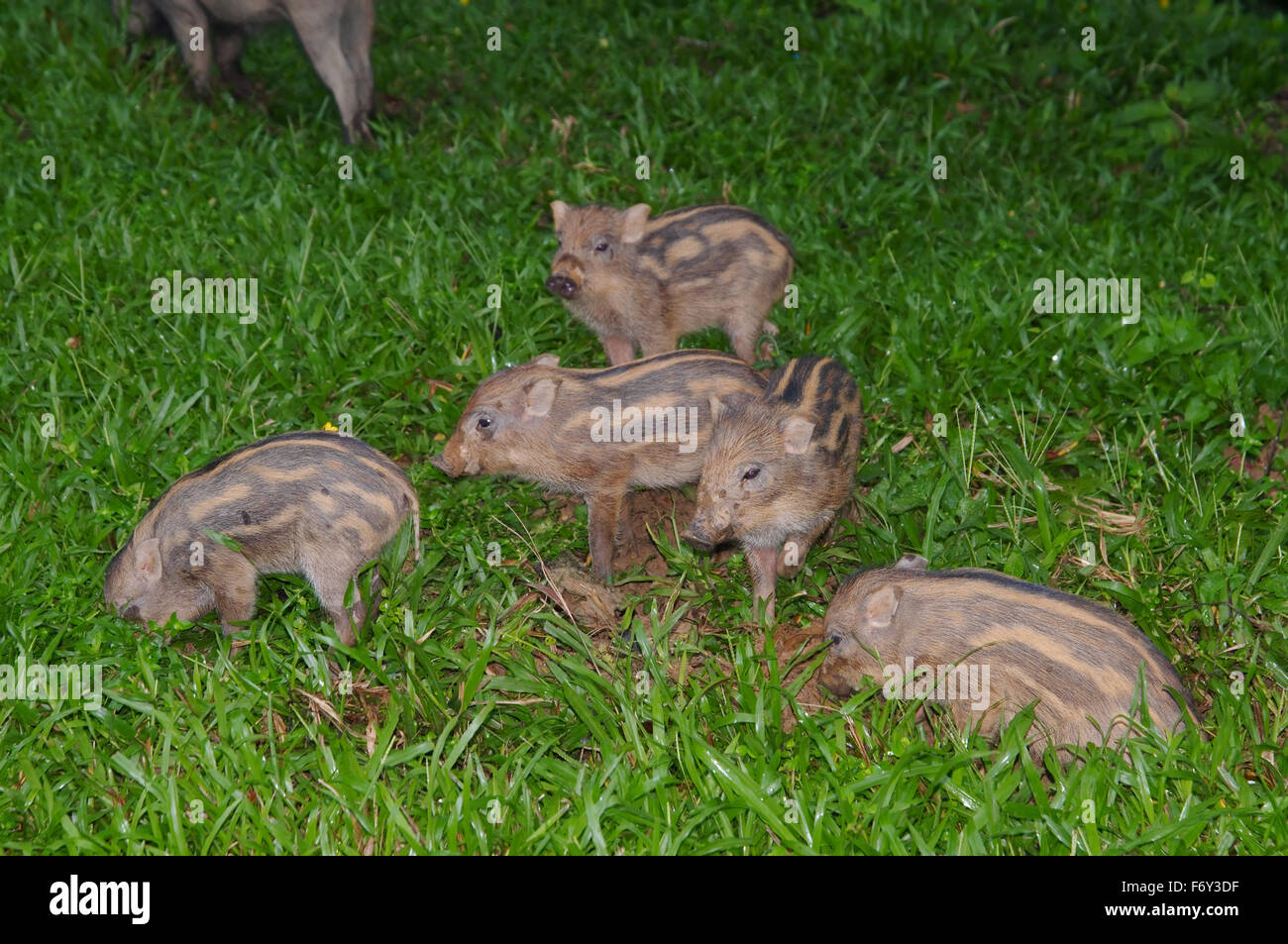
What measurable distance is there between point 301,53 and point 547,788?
6.88 meters

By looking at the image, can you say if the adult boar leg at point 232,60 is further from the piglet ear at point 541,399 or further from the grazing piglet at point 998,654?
the grazing piglet at point 998,654

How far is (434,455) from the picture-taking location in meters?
5.44

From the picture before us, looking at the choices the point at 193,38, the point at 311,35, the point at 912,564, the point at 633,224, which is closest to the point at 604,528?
the point at 912,564

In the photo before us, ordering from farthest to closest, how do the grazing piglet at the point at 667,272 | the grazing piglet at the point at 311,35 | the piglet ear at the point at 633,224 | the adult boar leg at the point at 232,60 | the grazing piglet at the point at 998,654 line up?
the adult boar leg at the point at 232,60 → the grazing piglet at the point at 311,35 → the piglet ear at the point at 633,224 → the grazing piglet at the point at 667,272 → the grazing piglet at the point at 998,654

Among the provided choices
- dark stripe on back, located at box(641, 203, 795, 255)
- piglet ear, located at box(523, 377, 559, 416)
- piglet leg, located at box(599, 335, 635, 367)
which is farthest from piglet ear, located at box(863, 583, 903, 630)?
dark stripe on back, located at box(641, 203, 795, 255)

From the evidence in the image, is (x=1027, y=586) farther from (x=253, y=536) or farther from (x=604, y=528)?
(x=253, y=536)

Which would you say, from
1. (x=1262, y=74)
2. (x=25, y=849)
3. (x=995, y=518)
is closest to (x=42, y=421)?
(x=25, y=849)

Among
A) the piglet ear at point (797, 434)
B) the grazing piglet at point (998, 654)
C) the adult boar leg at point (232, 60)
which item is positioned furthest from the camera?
the adult boar leg at point (232, 60)

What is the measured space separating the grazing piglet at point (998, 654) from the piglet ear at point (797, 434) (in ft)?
1.82

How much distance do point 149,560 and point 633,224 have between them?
2812 mm

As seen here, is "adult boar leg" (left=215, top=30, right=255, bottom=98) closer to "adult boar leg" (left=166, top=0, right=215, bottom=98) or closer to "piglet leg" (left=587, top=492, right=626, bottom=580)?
"adult boar leg" (left=166, top=0, right=215, bottom=98)

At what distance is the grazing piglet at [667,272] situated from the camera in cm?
617

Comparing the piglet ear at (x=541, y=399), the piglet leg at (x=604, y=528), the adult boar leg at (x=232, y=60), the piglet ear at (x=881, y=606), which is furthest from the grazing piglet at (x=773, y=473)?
the adult boar leg at (x=232, y=60)

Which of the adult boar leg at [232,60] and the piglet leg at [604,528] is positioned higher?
the adult boar leg at [232,60]
